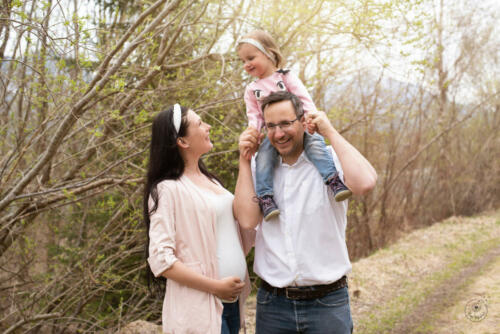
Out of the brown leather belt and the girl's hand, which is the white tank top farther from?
the brown leather belt

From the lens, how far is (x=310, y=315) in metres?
1.93

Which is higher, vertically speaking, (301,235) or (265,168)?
(265,168)

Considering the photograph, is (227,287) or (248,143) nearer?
(227,287)

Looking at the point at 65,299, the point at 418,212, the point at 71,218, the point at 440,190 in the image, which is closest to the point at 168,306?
the point at 65,299

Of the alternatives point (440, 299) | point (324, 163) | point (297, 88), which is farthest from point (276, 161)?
point (440, 299)

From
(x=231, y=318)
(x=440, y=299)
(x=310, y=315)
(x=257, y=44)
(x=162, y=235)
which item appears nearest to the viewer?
(x=310, y=315)

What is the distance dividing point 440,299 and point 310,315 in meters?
5.15

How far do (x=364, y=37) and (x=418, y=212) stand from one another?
32.7ft

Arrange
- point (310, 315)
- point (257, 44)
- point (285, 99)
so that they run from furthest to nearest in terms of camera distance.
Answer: point (257, 44), point (285, 99), point (310, 315)

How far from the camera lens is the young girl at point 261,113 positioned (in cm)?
203

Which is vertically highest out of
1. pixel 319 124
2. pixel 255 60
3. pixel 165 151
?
pixel 255 60

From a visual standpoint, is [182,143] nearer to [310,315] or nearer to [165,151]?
[165,151]

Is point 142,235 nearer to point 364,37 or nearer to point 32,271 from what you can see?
point 32,271

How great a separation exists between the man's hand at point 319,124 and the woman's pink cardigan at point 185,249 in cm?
64
